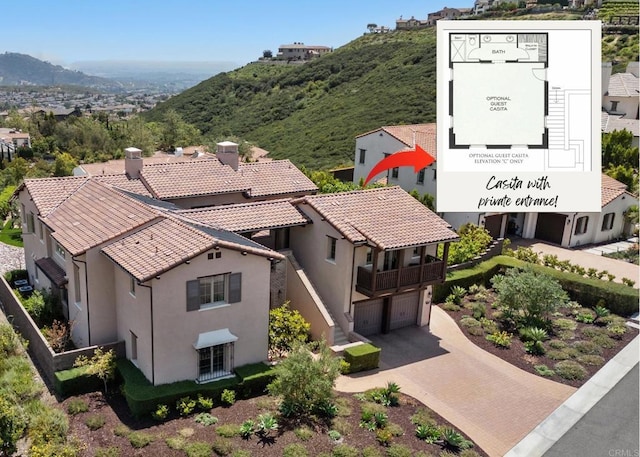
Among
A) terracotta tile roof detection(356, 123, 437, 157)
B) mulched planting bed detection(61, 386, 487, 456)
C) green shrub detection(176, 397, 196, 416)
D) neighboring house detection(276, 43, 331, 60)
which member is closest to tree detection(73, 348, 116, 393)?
mulched planting bed detection(61, 386, 487, 456)

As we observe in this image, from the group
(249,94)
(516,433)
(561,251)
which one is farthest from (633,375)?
(249,94)

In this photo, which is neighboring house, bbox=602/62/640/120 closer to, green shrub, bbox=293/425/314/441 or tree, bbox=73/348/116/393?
green shrub, bbox=293/425/314/441

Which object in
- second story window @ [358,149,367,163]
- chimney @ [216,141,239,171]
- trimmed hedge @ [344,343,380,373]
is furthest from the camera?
second story window @ [358,149,367,163]

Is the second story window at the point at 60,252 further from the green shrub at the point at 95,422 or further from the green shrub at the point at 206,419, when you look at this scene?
the green shrub at the point at 206,419

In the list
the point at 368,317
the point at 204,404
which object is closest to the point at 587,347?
the point at 368,317

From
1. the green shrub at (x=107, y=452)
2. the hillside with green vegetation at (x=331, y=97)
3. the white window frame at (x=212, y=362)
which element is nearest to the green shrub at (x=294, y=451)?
the white window frame at (x=212, y=362)
